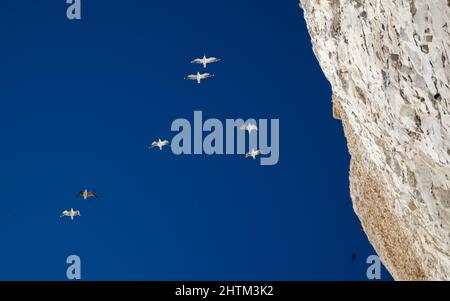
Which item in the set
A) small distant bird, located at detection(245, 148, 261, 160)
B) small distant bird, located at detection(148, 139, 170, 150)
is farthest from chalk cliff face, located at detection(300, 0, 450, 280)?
small distant bird, located at detection(148, 139, 170, 150)

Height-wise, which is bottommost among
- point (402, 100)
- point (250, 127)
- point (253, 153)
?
point (402, 100)

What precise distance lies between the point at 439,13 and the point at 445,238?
5363mm

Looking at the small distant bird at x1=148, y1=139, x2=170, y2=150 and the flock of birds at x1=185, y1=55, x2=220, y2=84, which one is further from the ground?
the flock of birds at x1=185, y1=55, x2=220, y2=84

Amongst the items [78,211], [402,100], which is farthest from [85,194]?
[402,100]

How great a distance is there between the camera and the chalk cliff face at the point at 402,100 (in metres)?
9.30

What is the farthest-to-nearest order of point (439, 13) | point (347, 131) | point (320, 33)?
1. point (347, 131)
2. point (320, 33)
3. point (439, 13)

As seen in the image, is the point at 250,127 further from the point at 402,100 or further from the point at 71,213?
the point at 402,100

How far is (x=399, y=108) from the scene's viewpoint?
11.0 meters

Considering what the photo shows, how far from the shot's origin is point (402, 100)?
1074 centimetres

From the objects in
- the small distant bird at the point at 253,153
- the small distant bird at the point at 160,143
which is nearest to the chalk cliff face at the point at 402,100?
the small distant bird at the point at 253,153

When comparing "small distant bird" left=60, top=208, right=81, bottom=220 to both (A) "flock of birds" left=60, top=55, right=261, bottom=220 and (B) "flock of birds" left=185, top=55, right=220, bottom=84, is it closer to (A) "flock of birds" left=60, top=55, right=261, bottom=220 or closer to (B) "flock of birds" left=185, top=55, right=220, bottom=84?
(A) "flock of birds" left=60, top=55, right=261, bottom=220

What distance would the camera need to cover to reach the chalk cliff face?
9.30m
